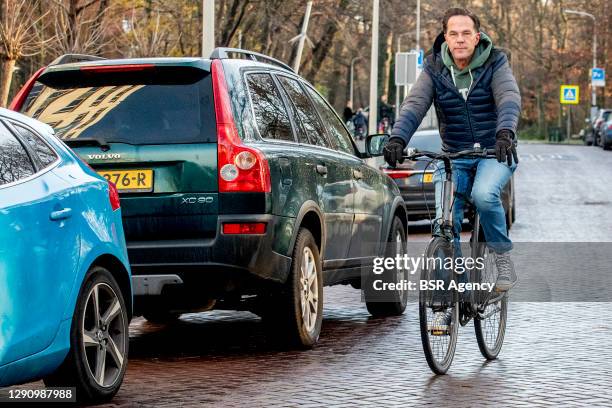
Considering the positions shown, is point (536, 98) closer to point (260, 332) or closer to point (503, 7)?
point (503, 7)

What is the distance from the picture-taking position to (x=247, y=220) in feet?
27.3

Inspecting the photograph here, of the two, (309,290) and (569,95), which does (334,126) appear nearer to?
(309,290)

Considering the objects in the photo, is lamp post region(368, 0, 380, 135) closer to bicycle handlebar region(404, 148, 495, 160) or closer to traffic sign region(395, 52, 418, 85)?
traffic sign region(395, 52, 418, 85)

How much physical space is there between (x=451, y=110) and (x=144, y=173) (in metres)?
1.77

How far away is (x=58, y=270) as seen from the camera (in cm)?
634

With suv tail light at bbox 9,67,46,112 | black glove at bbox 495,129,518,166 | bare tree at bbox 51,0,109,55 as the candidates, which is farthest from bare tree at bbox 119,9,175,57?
black glove at bbox 495,129,518,166

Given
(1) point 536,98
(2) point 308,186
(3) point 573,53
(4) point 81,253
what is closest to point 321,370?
(2) point 308,186

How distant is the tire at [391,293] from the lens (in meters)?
10.5

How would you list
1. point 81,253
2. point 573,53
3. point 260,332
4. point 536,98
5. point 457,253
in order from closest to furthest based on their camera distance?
point 81,253 → point 457,253 → point 260,332 → point 573,53 → point 536,98

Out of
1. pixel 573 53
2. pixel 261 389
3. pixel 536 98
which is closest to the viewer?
pixel 261 389

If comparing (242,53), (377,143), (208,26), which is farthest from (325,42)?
(242,53)

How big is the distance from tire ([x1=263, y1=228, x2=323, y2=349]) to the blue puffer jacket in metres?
1.05

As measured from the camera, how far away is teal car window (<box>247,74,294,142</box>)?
887 centimetres

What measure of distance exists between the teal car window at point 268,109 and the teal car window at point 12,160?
2.37m
